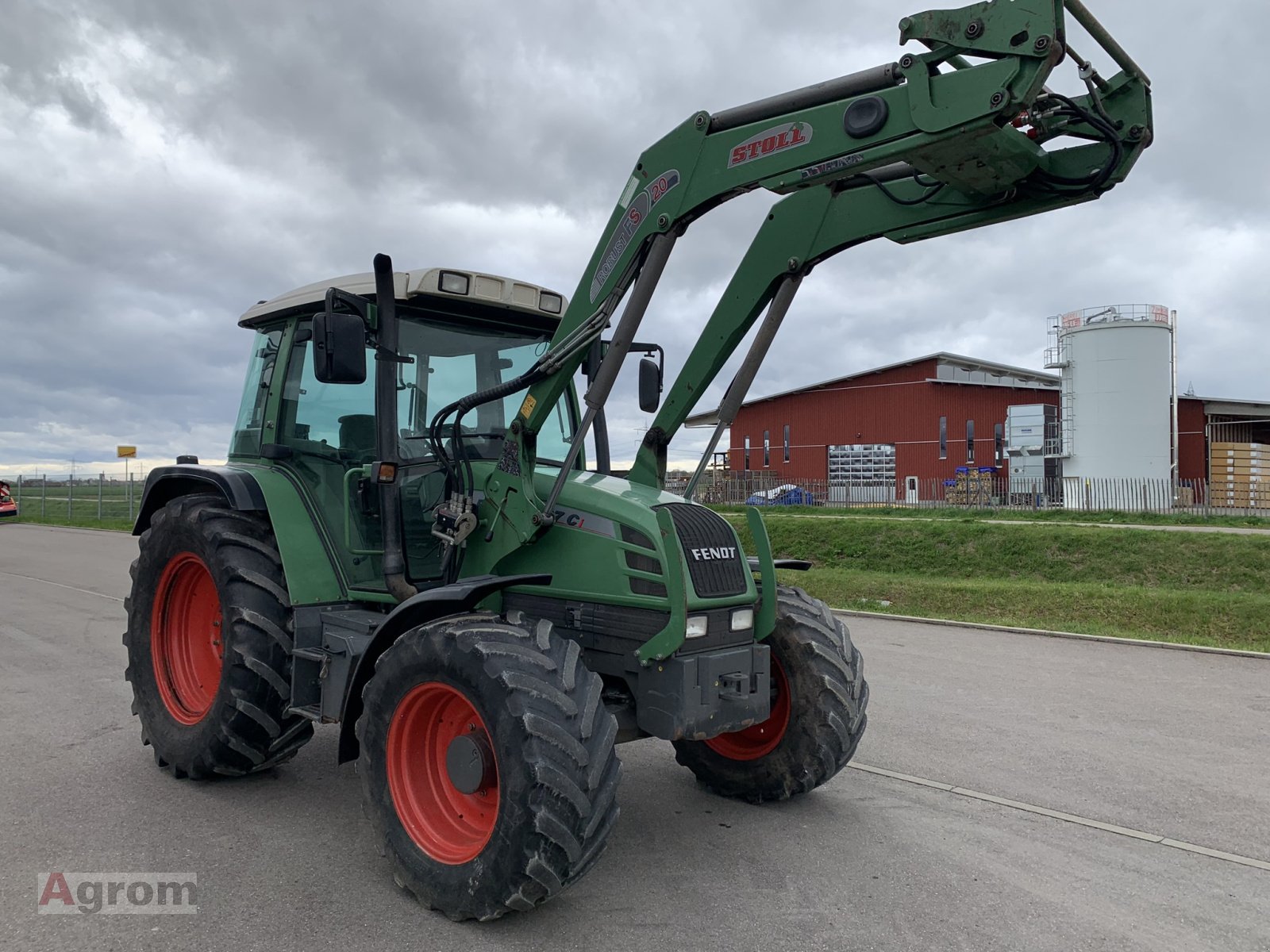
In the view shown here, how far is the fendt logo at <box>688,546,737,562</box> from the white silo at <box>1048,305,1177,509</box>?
27.4m

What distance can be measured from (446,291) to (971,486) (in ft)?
100

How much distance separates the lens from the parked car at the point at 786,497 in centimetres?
3366

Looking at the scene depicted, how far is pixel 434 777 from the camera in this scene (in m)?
4.03

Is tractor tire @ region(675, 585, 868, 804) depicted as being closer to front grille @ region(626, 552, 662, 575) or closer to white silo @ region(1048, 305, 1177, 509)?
front grille @ region(626, 552, 662, 575)

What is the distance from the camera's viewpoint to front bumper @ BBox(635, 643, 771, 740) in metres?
3.98

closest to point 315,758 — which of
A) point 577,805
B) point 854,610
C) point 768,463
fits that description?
point 577,805

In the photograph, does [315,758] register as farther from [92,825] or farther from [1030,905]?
[1030,905]

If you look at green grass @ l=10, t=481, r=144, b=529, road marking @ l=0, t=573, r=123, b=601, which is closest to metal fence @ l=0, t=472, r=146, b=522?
green grass @ l=10, t=481, r=144, b=529

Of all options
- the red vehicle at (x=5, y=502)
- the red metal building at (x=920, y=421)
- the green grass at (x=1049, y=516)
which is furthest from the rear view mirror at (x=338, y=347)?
the red vehicle at (x=5, y=502)

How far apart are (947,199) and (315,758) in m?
4.60

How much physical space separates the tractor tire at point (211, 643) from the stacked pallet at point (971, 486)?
26.7m

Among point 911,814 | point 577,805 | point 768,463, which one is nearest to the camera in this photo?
point 577,805

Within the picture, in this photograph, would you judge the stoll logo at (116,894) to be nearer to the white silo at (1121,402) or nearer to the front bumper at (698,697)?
the front bumper at (698,697)

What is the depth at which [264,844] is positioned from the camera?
429cm
